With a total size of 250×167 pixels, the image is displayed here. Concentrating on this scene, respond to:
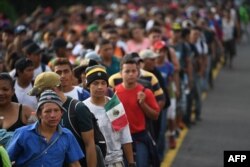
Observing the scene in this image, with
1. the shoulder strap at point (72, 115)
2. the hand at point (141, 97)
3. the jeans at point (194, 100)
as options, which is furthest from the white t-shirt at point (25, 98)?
the jeans at point (194, 100)

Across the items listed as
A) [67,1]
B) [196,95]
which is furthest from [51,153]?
[67,1]

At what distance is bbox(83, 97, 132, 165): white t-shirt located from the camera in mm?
9492

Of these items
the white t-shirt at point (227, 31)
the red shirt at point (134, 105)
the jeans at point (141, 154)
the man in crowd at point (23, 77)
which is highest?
the white t-shirt at point (227, 31)

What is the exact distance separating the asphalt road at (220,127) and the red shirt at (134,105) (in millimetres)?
3093

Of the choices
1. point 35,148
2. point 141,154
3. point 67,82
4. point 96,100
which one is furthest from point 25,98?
point 35,148

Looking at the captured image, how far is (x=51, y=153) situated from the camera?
8055 mm

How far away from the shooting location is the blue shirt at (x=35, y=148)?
8.03 m

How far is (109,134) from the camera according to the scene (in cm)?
955

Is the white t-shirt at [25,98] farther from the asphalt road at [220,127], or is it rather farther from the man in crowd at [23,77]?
the asphalt road at [220,127]

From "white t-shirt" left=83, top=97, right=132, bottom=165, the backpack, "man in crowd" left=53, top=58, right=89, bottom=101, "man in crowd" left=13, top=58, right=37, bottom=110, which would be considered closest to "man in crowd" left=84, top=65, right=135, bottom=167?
"white t-shirt" left=83, top=97, right=132, bottom=165

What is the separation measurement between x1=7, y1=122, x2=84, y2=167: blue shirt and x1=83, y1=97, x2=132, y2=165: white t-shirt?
1.35 m

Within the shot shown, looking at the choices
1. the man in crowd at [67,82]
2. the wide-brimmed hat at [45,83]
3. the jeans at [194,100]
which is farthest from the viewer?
the jeans at [194,100]

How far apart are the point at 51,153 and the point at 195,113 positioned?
10325mm

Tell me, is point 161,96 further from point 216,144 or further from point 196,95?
point 196,95
